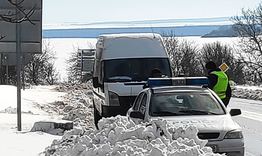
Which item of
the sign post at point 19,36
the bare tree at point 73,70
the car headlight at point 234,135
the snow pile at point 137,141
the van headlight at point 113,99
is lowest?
the bare tree at point 73,70

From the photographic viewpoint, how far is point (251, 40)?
66.9m

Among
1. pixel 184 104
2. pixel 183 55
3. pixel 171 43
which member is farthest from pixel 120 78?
pixel 171 43

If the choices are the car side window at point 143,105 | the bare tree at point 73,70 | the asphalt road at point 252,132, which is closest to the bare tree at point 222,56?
the bare tree at point 73,70

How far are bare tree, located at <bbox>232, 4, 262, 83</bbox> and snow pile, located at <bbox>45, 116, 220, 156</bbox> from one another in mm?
58938

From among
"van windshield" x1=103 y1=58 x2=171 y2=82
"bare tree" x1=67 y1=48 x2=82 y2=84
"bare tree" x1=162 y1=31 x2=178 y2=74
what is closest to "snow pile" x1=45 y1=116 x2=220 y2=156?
"van windshield" x1=103 y1=58 x2=171 y2=82

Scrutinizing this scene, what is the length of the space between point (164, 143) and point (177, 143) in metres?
0.18

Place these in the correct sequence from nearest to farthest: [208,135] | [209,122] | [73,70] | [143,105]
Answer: [208,135] < [209,122] < [143,105] < [73,70]

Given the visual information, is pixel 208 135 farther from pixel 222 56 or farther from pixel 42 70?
pixel 222 56

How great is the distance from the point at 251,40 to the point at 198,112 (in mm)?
58232

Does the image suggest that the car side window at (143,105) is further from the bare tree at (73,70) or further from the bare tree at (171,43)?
the bare tree at (73,70)

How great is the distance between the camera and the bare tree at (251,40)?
66.2 m

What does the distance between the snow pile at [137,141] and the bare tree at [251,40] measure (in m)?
58.9

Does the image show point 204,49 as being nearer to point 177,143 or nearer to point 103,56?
point 103,56

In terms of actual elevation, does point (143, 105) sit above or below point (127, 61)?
below
